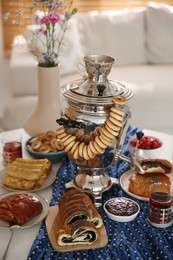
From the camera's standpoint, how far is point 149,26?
3279 mm

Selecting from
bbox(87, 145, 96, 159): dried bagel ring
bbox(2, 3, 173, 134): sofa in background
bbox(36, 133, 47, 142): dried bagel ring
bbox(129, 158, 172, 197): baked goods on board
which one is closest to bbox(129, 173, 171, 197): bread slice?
bbox(129, 158, 172, 197): baked goods on board

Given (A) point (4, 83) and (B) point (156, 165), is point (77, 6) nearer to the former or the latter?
(A) point (4, 83)

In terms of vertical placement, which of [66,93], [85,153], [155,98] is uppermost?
[66,93]

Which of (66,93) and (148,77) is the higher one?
(66,93)

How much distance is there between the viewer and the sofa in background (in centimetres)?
286

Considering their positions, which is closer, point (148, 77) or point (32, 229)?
point (32, 229)

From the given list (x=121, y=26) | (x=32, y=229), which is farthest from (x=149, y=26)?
(x=32, y=229)

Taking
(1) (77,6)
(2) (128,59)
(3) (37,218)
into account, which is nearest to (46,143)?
(3) (37,218)

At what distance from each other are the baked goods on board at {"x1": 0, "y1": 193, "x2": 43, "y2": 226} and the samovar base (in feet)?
0.60

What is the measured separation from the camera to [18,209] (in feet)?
4.47

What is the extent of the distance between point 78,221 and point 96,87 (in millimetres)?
432

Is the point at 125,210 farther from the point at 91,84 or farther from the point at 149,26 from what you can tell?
the point at 149,26

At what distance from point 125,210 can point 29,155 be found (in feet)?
1.76

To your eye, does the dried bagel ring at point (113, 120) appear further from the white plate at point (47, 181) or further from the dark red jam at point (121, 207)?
the white plate at point (47, 181)
